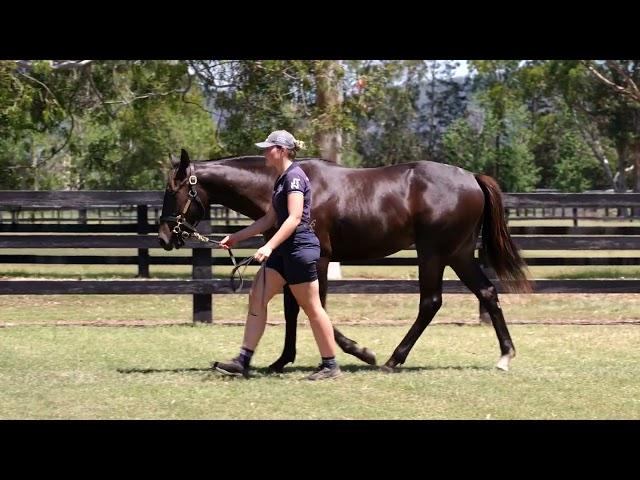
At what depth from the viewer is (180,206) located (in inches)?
355

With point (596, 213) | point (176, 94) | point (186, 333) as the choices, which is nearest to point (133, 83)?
point (176, 94)

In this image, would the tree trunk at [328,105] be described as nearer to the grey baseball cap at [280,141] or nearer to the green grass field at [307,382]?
the green grass field at [307,382]

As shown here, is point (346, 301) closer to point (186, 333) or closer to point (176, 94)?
point (186, 333)

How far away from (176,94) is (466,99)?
180 feet

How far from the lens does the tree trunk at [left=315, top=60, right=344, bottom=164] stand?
17328 millimetres

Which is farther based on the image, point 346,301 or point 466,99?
point 466,99

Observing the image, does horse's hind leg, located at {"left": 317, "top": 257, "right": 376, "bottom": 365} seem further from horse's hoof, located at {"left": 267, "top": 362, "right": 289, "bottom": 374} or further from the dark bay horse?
horse's hoof, located at {"left": 267, "top": 362, "right": 289, "bottom": 374}

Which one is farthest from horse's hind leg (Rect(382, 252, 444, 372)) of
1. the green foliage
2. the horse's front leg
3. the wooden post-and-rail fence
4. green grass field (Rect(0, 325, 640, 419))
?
the green foliage

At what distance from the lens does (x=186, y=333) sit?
12.0m

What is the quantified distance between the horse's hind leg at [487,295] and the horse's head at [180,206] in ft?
7.84

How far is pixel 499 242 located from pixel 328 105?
27.6 feet

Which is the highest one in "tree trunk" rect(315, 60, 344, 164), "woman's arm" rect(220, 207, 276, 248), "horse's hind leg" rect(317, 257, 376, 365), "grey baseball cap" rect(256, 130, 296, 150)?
"tree trunk" rect(315, 60, 344, 164)

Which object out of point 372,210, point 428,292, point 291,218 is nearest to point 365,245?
point 372,210

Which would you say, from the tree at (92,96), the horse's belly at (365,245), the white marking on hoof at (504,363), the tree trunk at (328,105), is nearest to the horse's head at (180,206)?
the horse's belly at (365,245)
